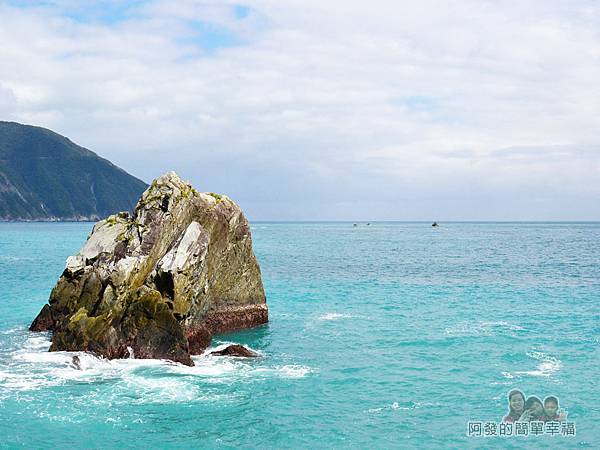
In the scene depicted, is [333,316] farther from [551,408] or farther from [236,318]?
[551,408]

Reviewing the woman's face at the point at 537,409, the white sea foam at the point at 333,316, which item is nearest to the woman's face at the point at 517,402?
the woman's face at the point at 537,409

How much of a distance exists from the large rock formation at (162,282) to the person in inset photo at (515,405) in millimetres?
15220

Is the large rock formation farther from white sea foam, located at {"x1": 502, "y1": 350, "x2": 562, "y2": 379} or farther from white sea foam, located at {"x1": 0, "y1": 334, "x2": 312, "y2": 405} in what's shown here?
white sea foam, located at {"x1": 502, "y1": 350, "x2": 562, "y2": 379}

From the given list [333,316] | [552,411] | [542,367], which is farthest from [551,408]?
[333,316]

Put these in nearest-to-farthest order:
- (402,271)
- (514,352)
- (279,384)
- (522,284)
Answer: (279,384), (514,352), (522,284), (402,271)

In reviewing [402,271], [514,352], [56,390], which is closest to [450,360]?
[514,352]

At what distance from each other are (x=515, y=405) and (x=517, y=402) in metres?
0.40

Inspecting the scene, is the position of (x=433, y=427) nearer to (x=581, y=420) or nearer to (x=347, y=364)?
(x=581, y=420)

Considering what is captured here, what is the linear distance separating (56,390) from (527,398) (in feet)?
66.9

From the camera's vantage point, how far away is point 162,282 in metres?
32.8

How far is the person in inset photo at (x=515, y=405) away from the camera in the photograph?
22.8 meters

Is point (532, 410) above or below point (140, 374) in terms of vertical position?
below

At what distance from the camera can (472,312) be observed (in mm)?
46000

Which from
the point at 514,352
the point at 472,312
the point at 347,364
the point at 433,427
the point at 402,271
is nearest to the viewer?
the point at 433,427
